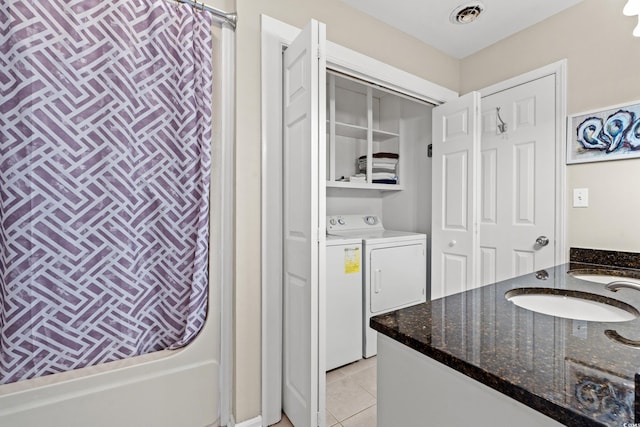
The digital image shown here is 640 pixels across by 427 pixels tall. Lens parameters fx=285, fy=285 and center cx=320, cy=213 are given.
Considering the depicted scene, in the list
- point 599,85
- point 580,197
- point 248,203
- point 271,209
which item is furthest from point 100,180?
point 599,85

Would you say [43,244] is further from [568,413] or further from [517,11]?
[517,11]

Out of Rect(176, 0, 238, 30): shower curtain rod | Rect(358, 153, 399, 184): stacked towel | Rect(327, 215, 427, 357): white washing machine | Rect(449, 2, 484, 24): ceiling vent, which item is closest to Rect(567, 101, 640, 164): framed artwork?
Rect(449, 2, 484, 24): ceiling vent

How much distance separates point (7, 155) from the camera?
3.41 feet

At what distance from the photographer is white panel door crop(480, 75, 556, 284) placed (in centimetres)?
197

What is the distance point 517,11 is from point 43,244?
Result: 2921 mm

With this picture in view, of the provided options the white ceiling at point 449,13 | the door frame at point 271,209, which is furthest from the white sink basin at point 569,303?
the white ceiling at point 449,13

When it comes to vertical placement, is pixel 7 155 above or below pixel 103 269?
above

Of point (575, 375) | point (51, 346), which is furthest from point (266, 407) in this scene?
point (575, 375)

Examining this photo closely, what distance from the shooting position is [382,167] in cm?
300

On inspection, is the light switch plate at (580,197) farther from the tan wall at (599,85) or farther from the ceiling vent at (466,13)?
the ceiling vent at (466,13)

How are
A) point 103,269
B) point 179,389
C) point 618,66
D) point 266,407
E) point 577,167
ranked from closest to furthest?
point 103,269
point 179,389
point 266,407
point 618,66
point 577,167

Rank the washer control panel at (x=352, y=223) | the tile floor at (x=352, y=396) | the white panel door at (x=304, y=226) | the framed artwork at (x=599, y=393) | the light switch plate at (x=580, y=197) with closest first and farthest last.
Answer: the framed artwork at (x=599, y=393) < the white panel door at (x=304, y=226) < the tile floor at (x=352, y=396) < the light switch plate at (x=580, y=197) < the washer control panel at (x=352, y=223)

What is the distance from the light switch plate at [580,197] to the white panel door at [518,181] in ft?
0.37

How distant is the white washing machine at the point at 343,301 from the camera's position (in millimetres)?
2061
